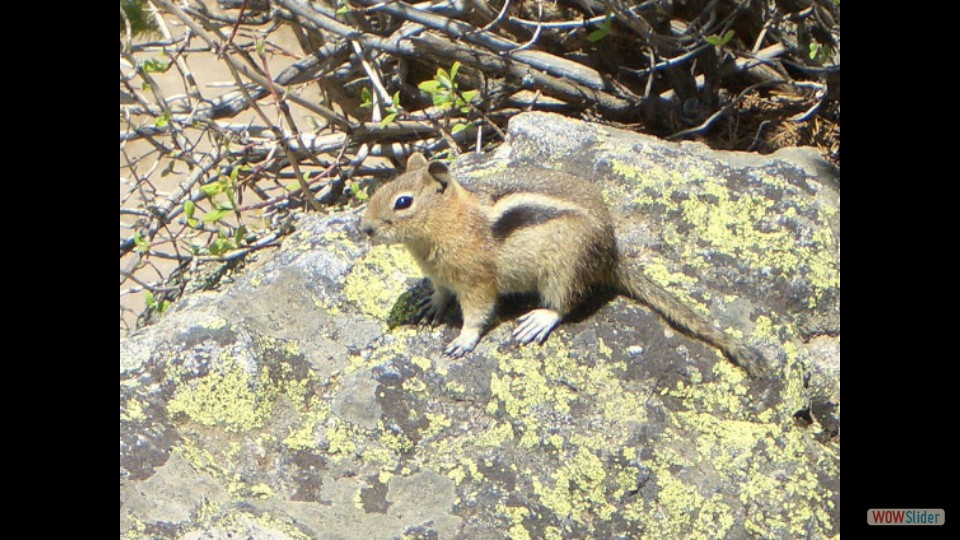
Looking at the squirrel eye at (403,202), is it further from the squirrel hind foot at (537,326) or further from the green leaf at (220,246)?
the green leaf at (220,246)

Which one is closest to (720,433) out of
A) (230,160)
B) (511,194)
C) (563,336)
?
(563,336)

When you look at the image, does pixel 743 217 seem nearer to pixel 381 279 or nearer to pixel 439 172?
pixel 439 172

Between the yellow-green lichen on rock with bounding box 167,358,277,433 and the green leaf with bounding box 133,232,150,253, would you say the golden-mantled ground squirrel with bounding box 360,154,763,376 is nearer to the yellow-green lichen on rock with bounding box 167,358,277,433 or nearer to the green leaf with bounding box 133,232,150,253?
the yellow-green lichen on rock with bounding box 167,358,277,433

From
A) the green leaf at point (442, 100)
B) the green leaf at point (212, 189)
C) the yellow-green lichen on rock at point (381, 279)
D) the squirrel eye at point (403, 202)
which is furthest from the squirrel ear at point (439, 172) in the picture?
the green leaf at point (212, 189)

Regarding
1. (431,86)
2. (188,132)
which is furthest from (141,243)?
(188,132)

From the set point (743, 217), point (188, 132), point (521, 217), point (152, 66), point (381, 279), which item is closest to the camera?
point (521, 217)

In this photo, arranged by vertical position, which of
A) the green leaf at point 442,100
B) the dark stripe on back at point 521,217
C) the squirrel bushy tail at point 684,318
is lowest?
the squirrel bushy tail at point 684,318
